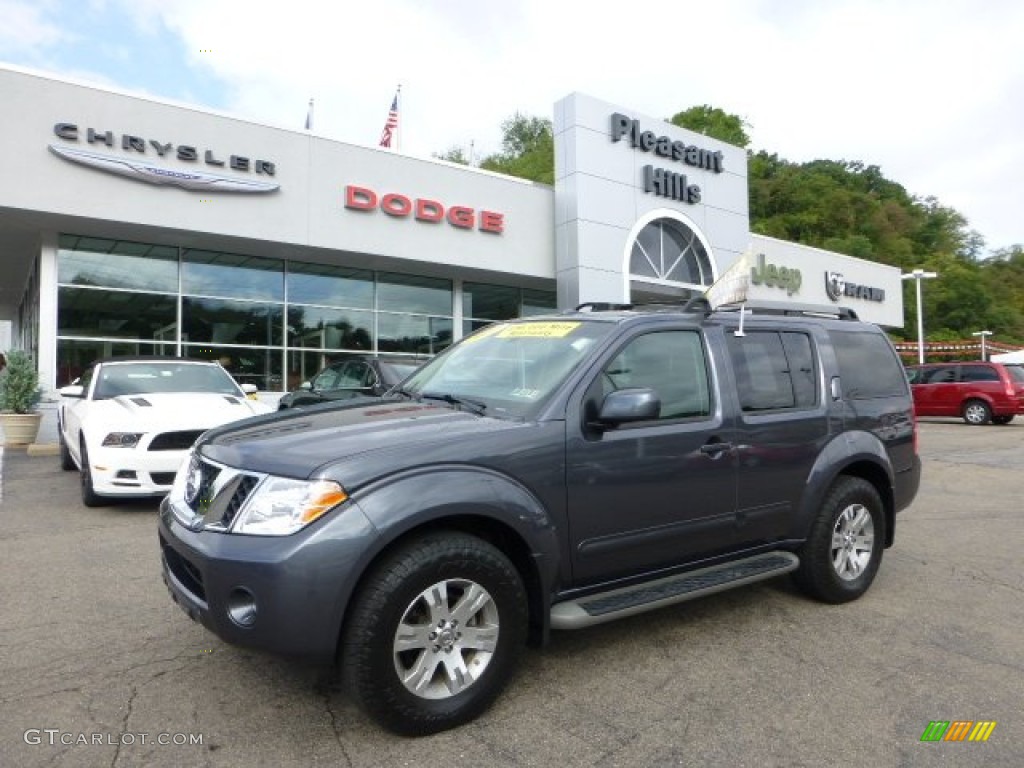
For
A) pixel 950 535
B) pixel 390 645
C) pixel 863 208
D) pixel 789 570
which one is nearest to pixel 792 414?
pixel 789 570

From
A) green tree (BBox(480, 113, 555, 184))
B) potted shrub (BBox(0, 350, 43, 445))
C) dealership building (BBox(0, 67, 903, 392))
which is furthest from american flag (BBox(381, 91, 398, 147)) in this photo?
green tree (BBox(480, 113, 555, 184))

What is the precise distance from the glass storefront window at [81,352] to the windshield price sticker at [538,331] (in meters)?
11.4

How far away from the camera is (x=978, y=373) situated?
63.7ft

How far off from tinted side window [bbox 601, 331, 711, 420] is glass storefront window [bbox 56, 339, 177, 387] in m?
12.1

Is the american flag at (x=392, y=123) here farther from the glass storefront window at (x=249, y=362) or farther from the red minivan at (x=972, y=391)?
the red minivan at (x=972, y=391)

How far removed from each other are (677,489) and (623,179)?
1593cm

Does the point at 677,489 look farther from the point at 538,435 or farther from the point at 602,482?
the point at 538,435

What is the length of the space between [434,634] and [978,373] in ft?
68.7

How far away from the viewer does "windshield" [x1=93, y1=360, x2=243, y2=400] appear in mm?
8062

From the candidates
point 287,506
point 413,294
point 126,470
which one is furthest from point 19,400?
point 287,506

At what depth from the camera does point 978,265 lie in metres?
77.5

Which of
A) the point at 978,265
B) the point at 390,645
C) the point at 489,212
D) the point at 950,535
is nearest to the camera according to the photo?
the point at 390,645

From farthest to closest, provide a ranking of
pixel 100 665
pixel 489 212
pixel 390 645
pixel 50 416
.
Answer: pixel 489 212 < pixel 50 416 < pixel 100 665 < pixel 390 645

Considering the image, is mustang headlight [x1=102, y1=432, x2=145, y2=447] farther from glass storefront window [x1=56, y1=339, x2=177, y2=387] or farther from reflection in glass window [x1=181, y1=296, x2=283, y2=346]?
reflection in glass window [x1=181, y1=296, x2=283, y2=346]
